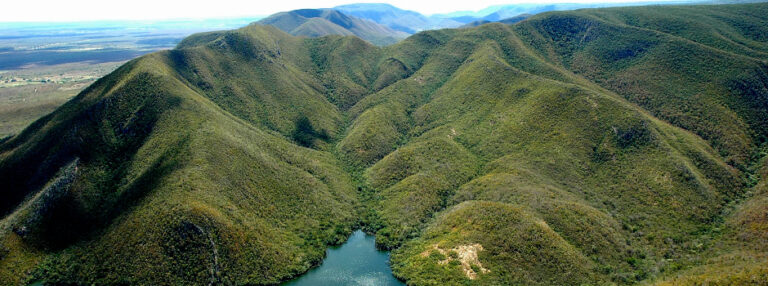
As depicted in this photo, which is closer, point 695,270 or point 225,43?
point 695,270

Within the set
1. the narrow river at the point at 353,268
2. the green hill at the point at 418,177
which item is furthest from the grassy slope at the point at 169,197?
the narrow river at the point at 353,268

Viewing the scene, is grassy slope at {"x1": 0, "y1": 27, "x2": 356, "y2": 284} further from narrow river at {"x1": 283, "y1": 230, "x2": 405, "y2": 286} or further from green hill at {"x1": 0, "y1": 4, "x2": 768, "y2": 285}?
narrow river at {"x1": 283, "y1": 230, "x2": 405, "y2": 286}

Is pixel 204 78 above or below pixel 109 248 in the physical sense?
above

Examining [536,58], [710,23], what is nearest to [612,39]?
[536,58]

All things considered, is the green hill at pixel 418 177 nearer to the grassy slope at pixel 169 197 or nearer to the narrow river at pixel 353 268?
the grassy slope at pixel 169 197

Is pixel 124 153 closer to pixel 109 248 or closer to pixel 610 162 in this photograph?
pixel 109 248

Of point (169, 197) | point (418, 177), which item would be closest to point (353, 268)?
point (418, 177)
